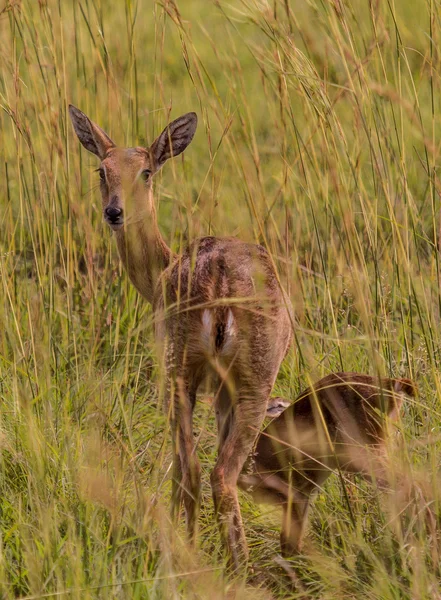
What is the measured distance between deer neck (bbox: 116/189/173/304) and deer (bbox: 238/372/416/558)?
0.86m

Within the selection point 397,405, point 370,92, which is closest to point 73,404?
point 397,405

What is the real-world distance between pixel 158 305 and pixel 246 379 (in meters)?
0.50

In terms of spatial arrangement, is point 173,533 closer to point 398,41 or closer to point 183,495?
point 183,495

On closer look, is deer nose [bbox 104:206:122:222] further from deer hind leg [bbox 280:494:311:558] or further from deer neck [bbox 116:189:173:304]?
deer hind leg [bbox 280:494:311:558]

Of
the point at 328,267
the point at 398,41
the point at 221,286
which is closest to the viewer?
the point at 398,41

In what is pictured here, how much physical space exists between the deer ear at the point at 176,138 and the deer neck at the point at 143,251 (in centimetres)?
20

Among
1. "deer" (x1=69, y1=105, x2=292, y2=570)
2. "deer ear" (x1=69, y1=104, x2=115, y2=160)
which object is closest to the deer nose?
"deer" (x1=69, y1=105, x2=292, y2=570)

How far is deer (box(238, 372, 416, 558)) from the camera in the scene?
145 inches

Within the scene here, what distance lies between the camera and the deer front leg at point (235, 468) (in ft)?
12.0

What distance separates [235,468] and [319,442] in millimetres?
320

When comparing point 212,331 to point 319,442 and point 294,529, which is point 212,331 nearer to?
point 319,442

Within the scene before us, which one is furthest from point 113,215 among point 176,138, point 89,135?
point 89,135

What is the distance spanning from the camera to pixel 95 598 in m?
2.97

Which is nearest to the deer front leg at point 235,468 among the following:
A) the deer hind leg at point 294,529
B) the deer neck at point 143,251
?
the deer hind leg at point 294,529
